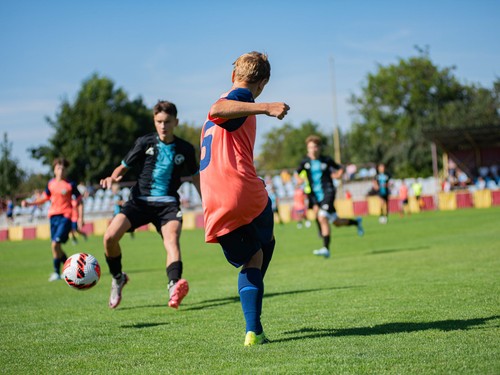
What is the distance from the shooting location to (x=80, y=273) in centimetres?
723

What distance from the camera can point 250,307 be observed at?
5.43 m

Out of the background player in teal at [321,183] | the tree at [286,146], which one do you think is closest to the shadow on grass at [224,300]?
the background player in teal at [321,183]

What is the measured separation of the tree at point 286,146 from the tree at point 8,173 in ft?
127

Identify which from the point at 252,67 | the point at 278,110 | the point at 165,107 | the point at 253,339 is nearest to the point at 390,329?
the point at 253,339

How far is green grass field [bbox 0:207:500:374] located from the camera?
4684 millimetres

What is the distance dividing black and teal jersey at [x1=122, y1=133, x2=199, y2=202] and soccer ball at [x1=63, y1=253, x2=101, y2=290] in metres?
1.20

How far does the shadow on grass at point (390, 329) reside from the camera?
5.63 metres

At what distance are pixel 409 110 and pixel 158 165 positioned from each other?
3053 inches

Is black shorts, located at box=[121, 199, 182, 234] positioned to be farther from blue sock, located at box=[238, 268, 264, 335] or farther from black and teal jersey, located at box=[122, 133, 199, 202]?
blue sock, located at box=[238, 268, 264, 335]

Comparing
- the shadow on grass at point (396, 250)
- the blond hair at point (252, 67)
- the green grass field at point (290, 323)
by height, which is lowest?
the green grass field at point (290, 323)

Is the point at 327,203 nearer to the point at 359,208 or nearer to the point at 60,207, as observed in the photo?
the point at 60,207

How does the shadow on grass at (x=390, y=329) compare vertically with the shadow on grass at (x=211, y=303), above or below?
above

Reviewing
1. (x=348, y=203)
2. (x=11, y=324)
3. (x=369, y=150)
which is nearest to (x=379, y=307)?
(x=11, y=324)

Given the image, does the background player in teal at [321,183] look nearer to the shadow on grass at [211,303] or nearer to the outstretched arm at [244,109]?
the shadow on grass at [211,303]
